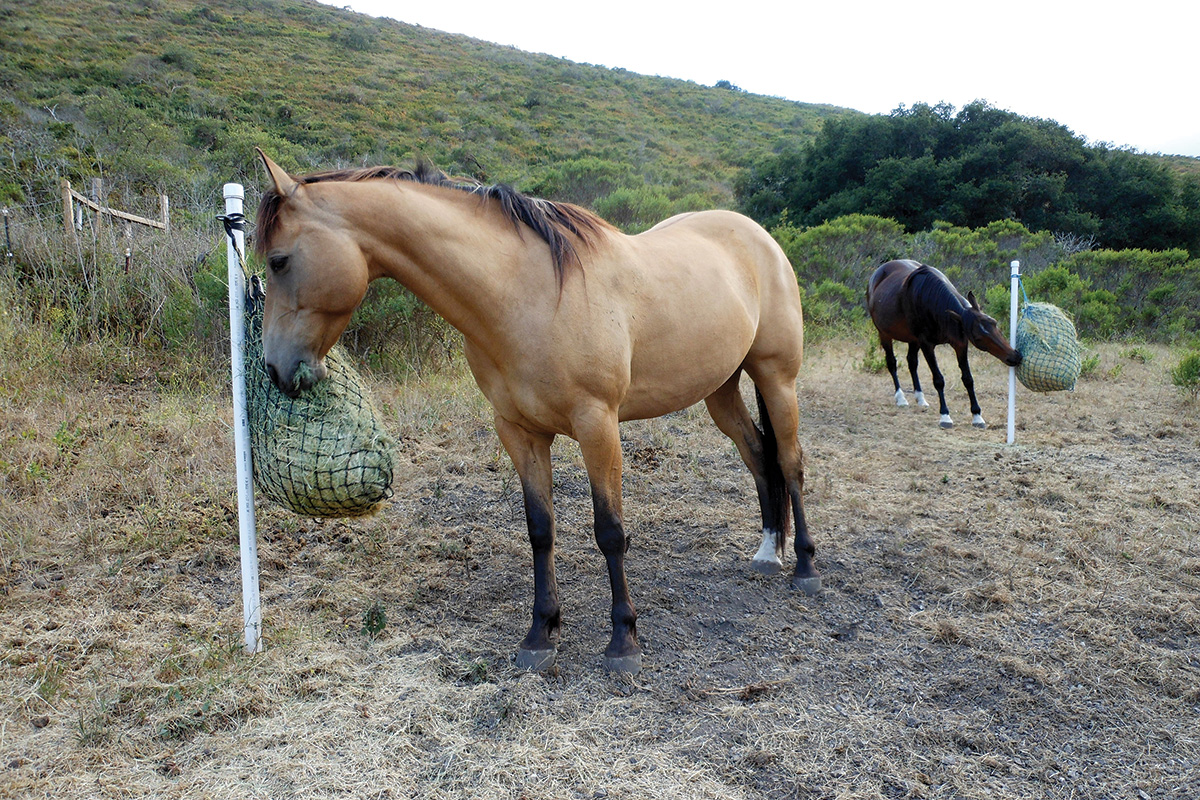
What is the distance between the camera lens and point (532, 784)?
213cm

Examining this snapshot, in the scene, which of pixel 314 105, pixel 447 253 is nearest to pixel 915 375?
pixel 447 253

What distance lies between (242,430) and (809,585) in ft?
9.23

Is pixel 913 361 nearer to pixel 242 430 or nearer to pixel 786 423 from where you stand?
pixel 786 423

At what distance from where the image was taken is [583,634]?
3154 millimetres

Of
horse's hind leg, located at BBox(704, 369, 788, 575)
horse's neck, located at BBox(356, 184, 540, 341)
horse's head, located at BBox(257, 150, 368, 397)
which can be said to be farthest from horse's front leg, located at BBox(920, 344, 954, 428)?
horse's head, located at BBox(257, 150, 368, 397)

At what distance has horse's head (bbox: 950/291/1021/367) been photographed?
679 cm

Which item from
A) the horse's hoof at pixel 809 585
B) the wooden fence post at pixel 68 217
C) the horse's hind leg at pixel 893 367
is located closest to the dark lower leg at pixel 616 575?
the horse's hoof at pixel 809 585

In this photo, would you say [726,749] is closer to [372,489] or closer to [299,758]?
[299,758]

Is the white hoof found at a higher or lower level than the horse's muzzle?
lower

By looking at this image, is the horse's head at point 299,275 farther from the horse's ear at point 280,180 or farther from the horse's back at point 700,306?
the horse's back at point 700,306

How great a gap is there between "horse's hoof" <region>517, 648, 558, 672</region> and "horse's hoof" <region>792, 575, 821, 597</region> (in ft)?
4.77

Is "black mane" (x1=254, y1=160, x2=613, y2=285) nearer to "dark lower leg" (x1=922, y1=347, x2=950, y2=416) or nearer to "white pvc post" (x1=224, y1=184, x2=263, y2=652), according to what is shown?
"white pvc post" (x1=224, y1=184, x2=263, y2=652)

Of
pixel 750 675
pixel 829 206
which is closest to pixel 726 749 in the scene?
pixel 750 675

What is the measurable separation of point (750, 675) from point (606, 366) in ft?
4.64
